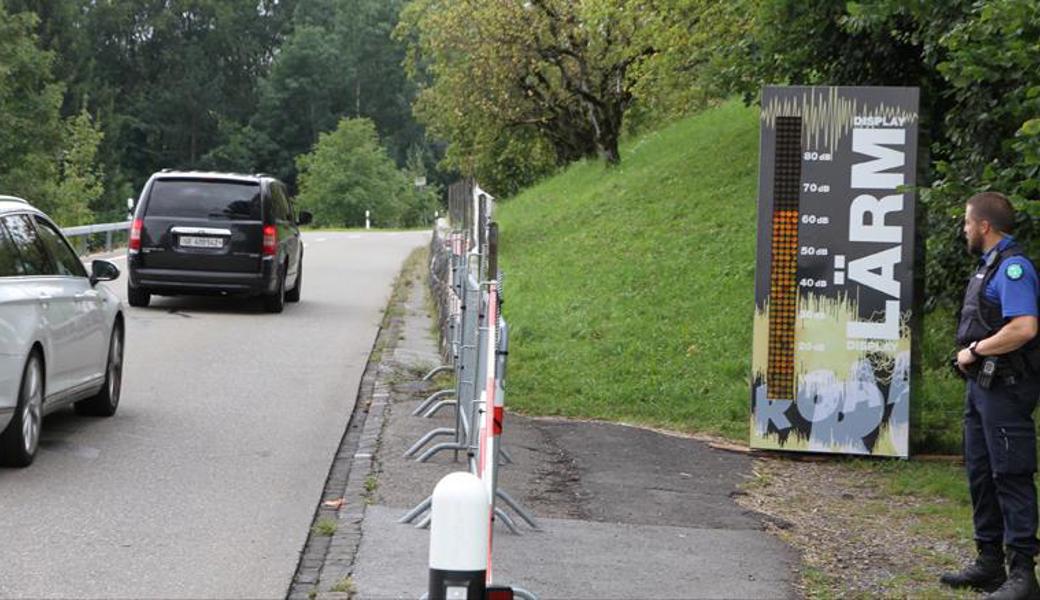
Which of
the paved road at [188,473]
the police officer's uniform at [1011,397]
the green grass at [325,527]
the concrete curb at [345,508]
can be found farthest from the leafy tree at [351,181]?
the police officer's uniform at [1011,397]

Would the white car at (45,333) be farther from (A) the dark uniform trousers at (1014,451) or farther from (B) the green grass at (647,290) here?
(A) the dark uniform trousers at (1014,451)

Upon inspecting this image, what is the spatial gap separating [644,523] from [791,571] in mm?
1097

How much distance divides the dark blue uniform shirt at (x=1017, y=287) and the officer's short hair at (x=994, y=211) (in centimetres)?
11

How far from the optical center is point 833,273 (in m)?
11.0

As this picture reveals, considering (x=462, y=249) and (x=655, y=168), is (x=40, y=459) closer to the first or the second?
(x=462, y=249)

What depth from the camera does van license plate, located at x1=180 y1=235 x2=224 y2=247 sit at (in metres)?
20.1

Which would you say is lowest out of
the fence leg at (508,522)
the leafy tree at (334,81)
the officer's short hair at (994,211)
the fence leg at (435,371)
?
the fence leg at (508,522)

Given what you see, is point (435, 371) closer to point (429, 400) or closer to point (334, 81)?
point (429, 400)

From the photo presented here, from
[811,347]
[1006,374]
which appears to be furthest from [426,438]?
[1006,374]

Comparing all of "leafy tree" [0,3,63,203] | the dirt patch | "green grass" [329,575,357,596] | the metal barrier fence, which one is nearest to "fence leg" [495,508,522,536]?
the metal barrier fence

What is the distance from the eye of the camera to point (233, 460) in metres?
10.2

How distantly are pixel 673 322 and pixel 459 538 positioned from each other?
1254 centimetres

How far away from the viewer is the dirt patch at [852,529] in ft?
25.4

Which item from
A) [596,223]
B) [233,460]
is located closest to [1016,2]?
[233,460]
